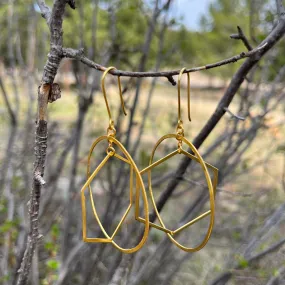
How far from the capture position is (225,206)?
14.7 ft

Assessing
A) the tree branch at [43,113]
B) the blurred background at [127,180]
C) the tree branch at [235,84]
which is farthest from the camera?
the blurred background at [127,180]

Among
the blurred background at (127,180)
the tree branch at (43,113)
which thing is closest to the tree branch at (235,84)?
the blurred background at (127,180)

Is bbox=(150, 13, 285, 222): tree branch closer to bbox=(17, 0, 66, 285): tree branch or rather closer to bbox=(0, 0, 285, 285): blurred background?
bbox=(0, 0, 285, 285): blurred background

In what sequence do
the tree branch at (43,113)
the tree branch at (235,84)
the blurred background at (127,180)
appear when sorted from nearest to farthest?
the tree branch at (43,113)
the tree branch at (235,84)
the blurred background at (127,180)

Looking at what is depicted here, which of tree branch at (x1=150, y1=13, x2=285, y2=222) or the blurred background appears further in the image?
the blurred background

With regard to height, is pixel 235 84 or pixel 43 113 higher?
pixel 235 84

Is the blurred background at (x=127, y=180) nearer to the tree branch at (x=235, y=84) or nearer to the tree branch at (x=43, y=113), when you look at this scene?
the tree branch at (x=235, y=84)

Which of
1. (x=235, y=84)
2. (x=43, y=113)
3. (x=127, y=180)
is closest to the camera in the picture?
(x=43, y=113)

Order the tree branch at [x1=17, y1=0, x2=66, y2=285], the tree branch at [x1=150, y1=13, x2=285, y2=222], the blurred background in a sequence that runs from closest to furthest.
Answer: the tree branch at [x1=17, y1=0, x2=66, y2=285]
the tree branch at [x1=150, y1=13, x2=285, y2=222]
the blurred background

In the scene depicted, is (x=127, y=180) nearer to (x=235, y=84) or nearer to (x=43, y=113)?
(x=235, y=84)


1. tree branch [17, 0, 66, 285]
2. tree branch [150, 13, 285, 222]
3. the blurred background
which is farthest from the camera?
the blurred background

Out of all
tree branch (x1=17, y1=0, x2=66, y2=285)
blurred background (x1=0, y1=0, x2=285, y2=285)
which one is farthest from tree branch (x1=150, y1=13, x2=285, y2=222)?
tree branch (x1=17, y1=0, x2=66, y2=285)

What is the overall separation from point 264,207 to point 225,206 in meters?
1.46

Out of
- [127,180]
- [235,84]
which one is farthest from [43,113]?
[127,180]
